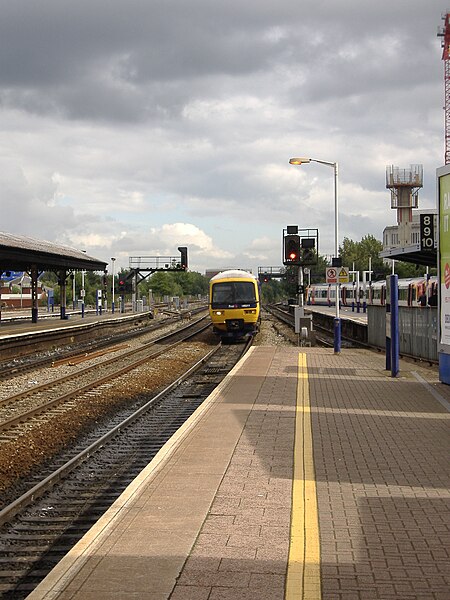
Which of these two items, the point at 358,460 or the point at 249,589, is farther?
the point at 358,460

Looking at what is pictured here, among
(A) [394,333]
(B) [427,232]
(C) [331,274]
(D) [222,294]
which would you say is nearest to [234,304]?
(D) [222,294]

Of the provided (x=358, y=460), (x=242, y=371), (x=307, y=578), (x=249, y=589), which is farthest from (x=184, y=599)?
(x=242, y=371)

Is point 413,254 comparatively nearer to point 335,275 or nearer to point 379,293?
point 335,275

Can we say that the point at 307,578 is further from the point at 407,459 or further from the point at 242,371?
the point at 242,371

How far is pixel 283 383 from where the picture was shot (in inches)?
639

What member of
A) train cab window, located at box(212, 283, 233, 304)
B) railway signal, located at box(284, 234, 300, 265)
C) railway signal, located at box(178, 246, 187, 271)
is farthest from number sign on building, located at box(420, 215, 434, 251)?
railway signal, located at box(178, 246, 187, 271)

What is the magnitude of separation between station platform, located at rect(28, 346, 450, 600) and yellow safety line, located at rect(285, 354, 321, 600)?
0.01 m

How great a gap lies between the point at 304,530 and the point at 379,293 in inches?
2180

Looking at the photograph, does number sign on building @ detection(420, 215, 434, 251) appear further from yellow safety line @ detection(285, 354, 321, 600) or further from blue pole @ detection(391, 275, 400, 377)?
yellow safety line @ detection(285, 354, 321, 600)

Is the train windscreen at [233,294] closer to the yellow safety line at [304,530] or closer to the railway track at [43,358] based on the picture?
the railway track at [43,358]

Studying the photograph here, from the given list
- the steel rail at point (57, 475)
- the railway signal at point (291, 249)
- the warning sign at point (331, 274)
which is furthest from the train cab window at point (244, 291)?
the steel rail at point (57, 475)

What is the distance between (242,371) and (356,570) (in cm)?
1355

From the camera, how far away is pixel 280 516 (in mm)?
6492

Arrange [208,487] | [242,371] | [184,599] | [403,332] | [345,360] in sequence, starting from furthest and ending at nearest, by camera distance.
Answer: [403,332] < [345,360] < [242,371] < [208,487] < [184,599]
